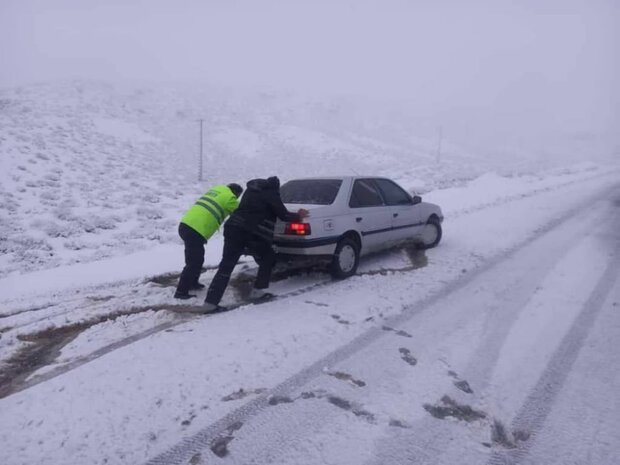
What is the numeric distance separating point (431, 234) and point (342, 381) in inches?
215

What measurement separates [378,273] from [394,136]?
172ft

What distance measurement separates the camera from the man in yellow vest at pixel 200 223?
5.24 m

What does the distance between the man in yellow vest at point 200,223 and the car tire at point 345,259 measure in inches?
65.7

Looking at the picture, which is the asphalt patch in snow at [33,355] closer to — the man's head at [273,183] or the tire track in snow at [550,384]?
the man's head at [273,183]

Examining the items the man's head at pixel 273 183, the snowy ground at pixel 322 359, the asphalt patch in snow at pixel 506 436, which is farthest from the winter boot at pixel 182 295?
the asphalt patch in snow at pixel 506 436

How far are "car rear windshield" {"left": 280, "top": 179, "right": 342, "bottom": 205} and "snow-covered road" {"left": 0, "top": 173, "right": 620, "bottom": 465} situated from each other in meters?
1.29

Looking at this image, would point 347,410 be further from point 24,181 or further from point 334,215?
point 24,181

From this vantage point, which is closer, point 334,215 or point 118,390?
point 118,390

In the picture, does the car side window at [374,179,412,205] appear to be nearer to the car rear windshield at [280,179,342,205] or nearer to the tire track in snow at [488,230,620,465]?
the car rear windshield at [280,179,342,205]

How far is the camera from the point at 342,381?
11.4 feet

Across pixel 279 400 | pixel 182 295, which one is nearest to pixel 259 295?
pixel 182 295

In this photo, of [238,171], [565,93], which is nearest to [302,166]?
[238,171]

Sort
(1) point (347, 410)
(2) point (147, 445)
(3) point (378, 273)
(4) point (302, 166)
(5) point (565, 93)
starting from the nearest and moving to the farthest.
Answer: (2) point (147, 445) < (1) point (347, 410) < (3) point (378, 273) < (4) point (302, 166) < (5) point (565, 93)

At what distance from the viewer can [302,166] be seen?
30.9m
